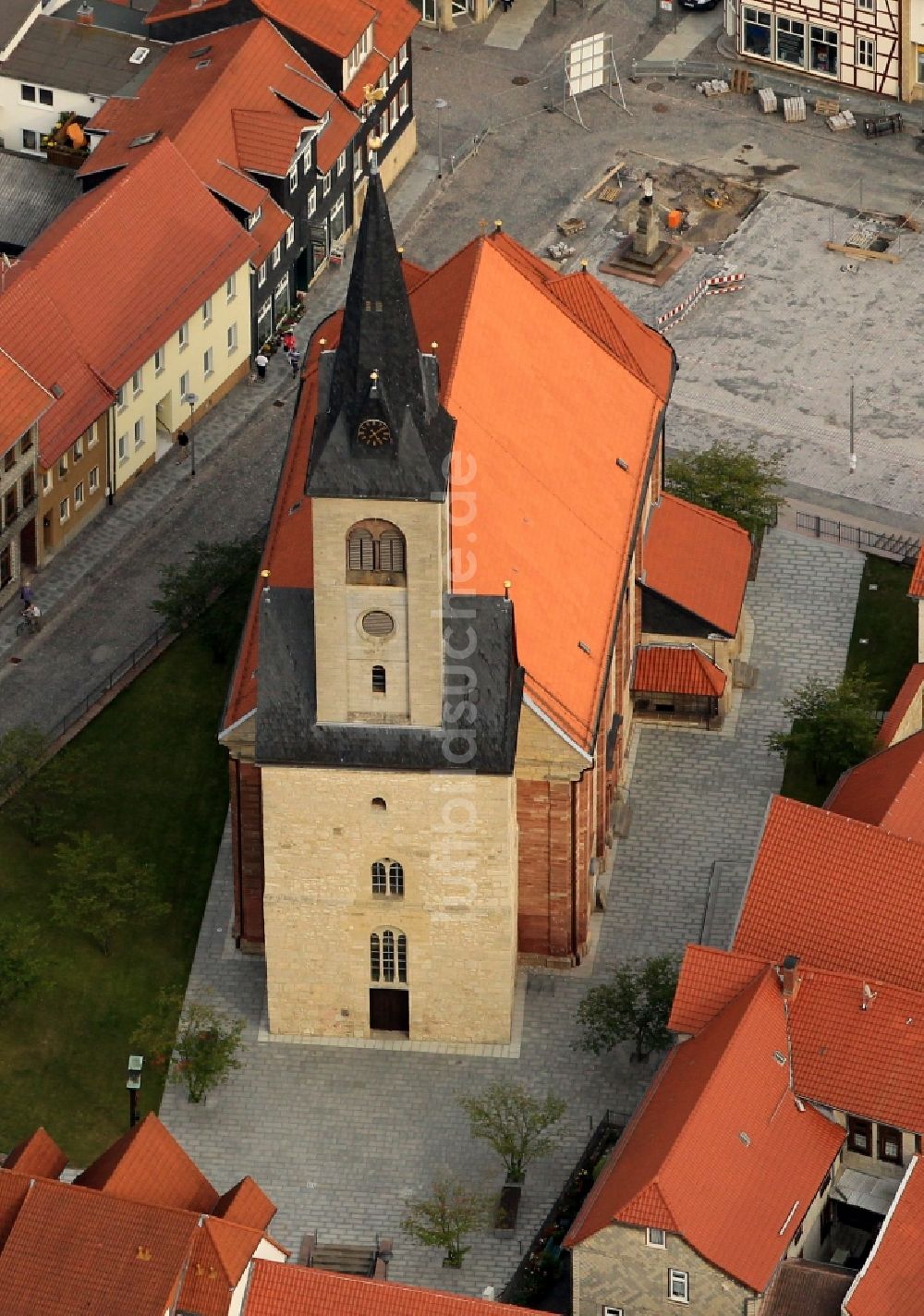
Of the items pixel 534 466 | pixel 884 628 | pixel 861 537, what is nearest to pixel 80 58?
pixel 861 537

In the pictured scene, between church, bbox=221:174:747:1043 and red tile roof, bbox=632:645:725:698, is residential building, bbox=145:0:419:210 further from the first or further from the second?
red tile roof, bbox=632:645:725:698

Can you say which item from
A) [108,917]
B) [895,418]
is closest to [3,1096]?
[108,917]

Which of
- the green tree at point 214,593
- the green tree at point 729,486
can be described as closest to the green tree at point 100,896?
the green tree at point 214,593

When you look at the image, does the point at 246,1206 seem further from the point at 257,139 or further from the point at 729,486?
the point at 257,139

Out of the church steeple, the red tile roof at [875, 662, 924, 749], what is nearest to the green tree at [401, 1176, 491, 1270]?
the church steeple

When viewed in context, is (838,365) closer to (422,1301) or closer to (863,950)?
(863,950)

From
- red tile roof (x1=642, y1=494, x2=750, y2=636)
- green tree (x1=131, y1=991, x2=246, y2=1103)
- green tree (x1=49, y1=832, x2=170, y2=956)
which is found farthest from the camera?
red tile roof (x1=642, y1=494, x2=750, y2=636)

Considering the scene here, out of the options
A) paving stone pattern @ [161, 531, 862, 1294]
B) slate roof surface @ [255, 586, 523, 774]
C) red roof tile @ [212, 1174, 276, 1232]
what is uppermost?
slate roof surface @ [255, 586, 523, 774]
